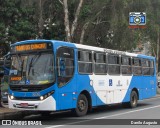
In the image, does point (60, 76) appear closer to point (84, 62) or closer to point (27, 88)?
point (27, 88)

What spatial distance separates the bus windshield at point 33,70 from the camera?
14039 mm

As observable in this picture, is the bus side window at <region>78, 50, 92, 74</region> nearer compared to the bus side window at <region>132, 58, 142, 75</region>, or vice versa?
the bus side window at <region>78, 50, 92, 74</region>

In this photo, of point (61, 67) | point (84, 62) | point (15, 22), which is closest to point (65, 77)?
point (61, 67)

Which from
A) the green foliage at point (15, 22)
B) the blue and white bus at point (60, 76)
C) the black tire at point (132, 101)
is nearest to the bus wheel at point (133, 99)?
the black tire at point (132, 101)

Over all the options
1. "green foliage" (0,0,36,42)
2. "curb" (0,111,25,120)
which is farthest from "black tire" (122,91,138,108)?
"green foliage" (0,0,36,42)

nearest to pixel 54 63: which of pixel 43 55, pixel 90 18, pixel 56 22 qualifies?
pixel 43 55

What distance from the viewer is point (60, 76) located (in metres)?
14.3

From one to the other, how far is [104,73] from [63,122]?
4.09 meters

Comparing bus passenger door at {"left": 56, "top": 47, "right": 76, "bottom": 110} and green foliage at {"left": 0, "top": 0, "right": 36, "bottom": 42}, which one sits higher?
green foliage at {"left": 0, "top": 0, "right": 36, "bottom": 42}

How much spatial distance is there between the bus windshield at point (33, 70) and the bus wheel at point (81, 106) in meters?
2.03

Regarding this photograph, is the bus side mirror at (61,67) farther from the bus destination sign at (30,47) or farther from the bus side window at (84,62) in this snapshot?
the bus side window at (84,62)

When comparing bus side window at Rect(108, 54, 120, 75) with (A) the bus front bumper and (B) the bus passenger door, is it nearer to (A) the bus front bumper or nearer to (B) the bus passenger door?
(B) the bus passenger door

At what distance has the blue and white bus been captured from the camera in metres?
14.0

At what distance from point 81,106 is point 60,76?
2043mm
